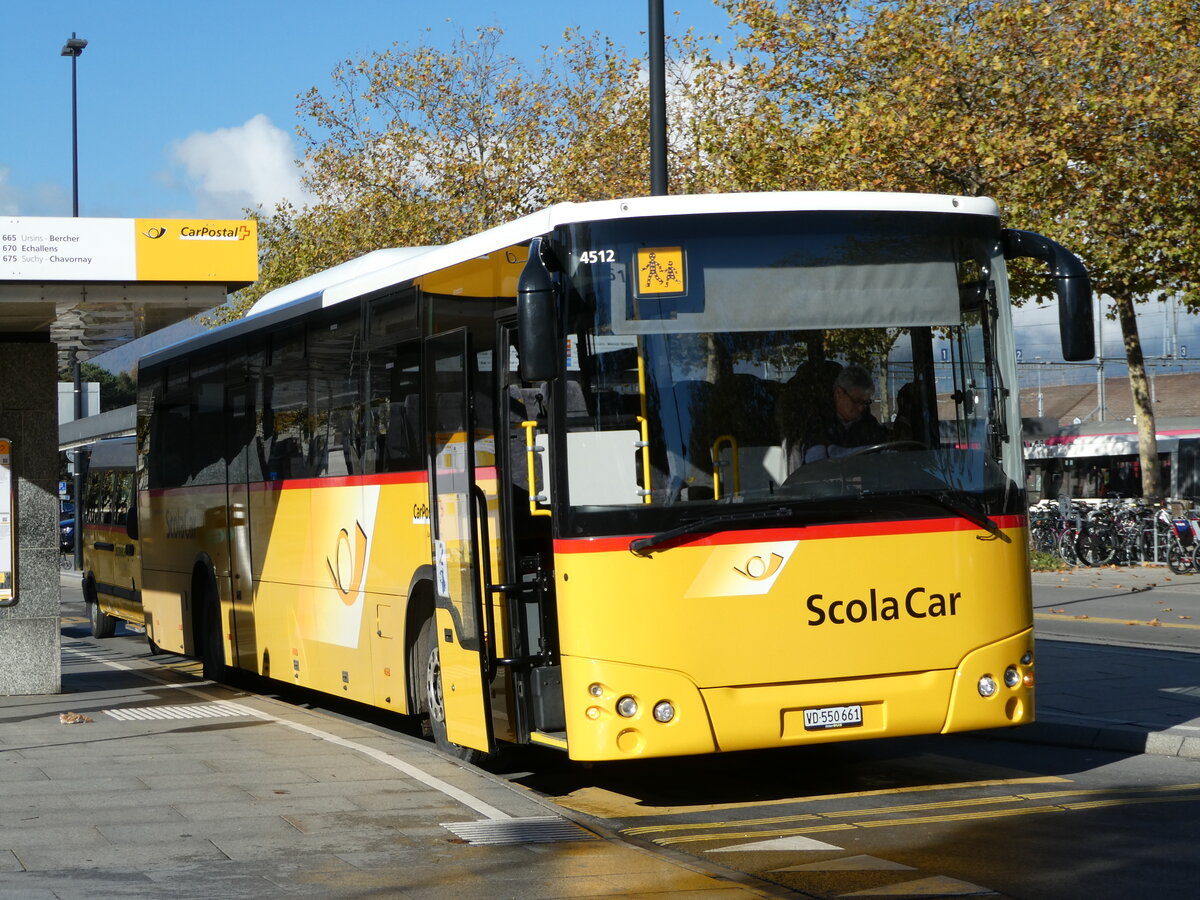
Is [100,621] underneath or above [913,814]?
above

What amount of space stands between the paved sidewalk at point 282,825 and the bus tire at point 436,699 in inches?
5.9

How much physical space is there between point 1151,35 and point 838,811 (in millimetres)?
19852

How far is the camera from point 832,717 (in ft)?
27.3

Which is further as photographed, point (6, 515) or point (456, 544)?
point (6, 515)

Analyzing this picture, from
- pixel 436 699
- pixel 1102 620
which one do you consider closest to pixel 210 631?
pixel 436 699

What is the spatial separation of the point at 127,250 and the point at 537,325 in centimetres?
509

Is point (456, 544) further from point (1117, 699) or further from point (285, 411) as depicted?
point (1117, 699)

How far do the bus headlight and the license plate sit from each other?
0.68 meters

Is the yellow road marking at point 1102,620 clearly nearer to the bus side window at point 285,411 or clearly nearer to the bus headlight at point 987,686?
the bus side window at point 285,411

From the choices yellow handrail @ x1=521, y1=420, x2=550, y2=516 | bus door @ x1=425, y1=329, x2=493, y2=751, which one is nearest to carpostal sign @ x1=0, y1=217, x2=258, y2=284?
bus door @ x1=425, y1=329, x2=493, y2=751

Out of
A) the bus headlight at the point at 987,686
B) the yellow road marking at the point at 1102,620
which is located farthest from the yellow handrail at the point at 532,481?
the yellow road marking at the point at 1102,620

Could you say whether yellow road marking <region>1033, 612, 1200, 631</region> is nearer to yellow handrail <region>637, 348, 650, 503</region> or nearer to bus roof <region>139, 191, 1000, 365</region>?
bus roof <region>139, 191, 1000, 365</region>

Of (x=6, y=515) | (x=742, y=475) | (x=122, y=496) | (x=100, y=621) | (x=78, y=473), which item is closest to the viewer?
(x=742, y=475)

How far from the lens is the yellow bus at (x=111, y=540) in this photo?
21.4m
